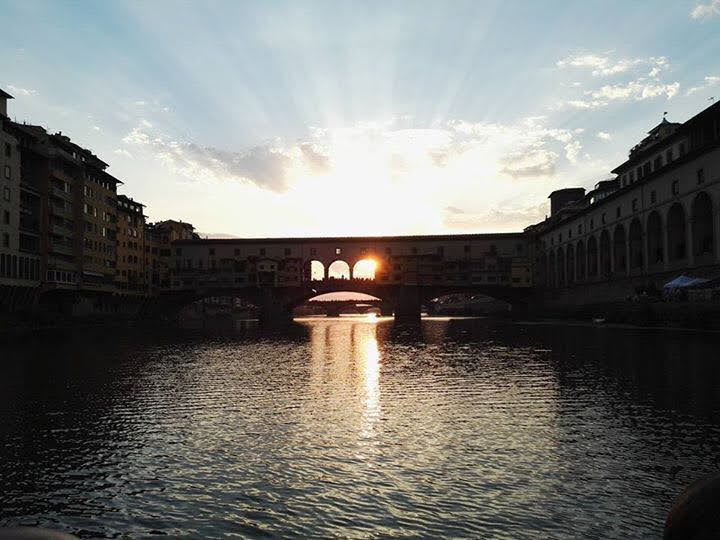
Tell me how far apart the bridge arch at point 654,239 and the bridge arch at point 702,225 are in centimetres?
1193

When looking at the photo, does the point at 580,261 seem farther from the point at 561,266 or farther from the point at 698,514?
the point at 698,514

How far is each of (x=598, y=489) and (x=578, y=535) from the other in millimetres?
2285

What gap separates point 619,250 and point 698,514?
97485mm

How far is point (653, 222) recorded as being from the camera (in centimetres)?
8031

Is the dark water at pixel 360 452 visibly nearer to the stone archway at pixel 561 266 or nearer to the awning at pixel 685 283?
the awning at pixel 685 283

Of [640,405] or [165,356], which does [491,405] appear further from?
[165,356]

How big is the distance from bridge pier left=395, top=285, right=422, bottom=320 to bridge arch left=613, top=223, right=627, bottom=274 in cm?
4883

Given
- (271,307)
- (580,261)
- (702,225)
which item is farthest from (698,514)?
(271,307)

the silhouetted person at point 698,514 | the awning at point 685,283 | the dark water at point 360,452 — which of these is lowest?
the dark water at point 360,452

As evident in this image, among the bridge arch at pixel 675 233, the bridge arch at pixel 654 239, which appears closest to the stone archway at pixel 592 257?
the bridge arch at pixel 654 239

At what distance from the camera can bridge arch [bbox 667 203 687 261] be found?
2881 inches

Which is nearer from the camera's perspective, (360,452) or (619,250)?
(360,452)

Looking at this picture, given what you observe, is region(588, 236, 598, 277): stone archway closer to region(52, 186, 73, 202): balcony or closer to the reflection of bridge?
the reflection of bridge

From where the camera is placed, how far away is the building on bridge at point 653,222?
65.4 m
